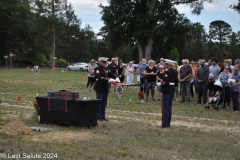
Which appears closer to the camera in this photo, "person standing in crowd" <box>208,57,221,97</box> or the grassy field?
the grassy field

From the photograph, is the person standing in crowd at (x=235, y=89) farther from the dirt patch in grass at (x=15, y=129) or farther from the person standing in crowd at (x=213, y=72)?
the dirt patch in grass at (x=15, y=129)

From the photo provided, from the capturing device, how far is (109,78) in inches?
498

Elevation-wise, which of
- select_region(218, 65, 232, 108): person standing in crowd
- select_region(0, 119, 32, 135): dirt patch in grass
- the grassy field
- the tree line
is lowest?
the grassy field

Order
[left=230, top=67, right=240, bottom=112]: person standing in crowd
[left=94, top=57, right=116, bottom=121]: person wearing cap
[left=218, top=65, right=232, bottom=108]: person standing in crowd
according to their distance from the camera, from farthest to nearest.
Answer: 1. [left=218, top=65, right=232, bottom=108]: person standing in crowd
2. [left=230, top=67, right=240, bottom=112]: person standing in crowd
3. [left=94, top=57, right=116, bottom=121]: person wearing cap

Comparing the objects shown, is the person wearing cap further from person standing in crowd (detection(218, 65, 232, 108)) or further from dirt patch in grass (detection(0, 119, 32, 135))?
person standing in crowd (detection(218, 65, 232, 108))

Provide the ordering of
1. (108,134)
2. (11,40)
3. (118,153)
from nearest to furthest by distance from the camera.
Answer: (118,153) < (108,134) < (11,40)

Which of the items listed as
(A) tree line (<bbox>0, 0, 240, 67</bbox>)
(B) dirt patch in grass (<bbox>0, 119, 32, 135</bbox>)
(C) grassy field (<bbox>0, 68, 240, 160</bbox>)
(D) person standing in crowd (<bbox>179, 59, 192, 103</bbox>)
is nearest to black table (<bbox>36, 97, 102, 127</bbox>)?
(C) grassy field (<bbox>0, 68, 240, 160</bbox>)

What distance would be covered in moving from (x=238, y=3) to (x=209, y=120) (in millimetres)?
22163

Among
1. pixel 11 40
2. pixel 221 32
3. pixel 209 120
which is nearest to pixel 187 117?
pixel 209 120

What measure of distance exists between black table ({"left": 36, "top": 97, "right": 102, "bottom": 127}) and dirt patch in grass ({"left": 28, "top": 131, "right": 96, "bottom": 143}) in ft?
2.07

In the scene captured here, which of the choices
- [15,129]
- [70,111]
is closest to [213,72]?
[70,111]

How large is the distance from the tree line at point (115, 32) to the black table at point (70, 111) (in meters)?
25.8

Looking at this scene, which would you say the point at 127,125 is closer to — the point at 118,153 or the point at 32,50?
the point at 118,153

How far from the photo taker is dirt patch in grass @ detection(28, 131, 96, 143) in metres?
8.43
